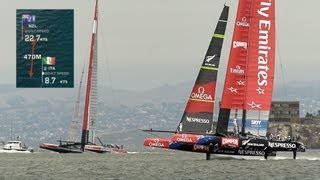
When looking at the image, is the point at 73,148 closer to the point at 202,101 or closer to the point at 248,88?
the point at 202,101

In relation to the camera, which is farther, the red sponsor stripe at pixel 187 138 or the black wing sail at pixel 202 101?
the black wing sail at pixel 202 101

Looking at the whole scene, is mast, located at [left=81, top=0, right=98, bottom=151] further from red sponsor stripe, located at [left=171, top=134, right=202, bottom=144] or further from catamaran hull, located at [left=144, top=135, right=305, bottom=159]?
catamaran hull, located at [left=144, top=135, right=305, bottom=159]

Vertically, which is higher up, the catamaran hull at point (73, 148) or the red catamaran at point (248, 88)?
the red catamaran at point (248, 88)

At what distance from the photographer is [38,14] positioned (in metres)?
104

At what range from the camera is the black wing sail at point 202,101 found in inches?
4163

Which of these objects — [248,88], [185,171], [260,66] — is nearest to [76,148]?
[248,88]

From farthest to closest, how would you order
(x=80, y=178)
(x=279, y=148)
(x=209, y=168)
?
1. (x=279, y=148)
2. (x=209, y=168)
3. (x=80, y=178)

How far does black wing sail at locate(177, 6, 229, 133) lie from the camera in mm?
105750

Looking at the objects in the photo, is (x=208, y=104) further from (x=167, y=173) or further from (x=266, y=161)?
(x=167, y=173)

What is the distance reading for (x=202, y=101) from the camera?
348 ft

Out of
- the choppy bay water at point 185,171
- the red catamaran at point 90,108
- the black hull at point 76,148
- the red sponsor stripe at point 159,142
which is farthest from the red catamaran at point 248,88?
the black hull at point 76,148

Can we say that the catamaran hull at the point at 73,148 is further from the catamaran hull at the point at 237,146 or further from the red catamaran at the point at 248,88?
the catamaran hull at the point at 237,146

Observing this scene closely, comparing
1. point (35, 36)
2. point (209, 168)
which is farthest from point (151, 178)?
point (35, 36)

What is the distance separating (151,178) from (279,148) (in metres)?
24.0
